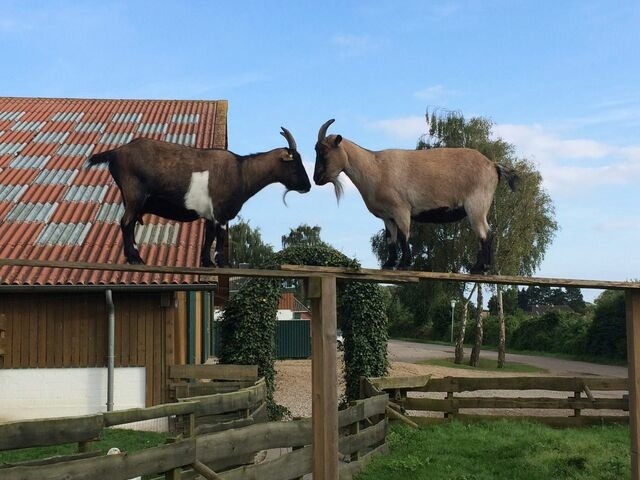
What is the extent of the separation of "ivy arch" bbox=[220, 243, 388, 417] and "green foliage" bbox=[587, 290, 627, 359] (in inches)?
771

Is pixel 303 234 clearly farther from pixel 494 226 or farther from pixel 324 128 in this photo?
pixel 324 128

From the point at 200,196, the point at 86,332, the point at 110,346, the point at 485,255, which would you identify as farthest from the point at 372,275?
the point at 86,332

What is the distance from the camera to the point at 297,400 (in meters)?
16.4

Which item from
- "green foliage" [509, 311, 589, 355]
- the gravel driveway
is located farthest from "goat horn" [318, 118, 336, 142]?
"green foliage" [509, 311, 589, 355]

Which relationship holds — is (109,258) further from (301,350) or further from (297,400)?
(301,350)

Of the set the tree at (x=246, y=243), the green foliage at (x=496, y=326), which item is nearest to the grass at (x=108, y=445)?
the green foliage at (x=496, y=326)

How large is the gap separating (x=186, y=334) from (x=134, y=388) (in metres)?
4.84

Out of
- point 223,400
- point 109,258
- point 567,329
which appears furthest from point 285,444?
point 567,329

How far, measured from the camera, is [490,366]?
3039 centimetres

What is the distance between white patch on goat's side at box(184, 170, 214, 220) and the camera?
479cm

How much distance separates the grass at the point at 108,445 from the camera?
875 cm

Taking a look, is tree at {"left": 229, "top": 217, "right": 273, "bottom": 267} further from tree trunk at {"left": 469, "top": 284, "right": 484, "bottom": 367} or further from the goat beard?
the goat beard

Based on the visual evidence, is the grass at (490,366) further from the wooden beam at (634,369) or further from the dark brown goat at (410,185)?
the dark brown goat at (410,185)

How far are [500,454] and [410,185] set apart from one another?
4938mm
